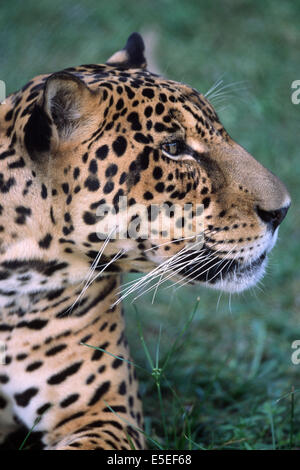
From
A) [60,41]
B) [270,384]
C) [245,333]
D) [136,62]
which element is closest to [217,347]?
[245,333]

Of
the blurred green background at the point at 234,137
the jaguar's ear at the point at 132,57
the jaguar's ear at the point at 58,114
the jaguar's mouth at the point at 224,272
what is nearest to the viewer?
the jaguar's ear at the point at 58,114

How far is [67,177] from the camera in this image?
302 cm

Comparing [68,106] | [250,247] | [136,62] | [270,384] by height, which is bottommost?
[270,384]

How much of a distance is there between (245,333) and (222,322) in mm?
273

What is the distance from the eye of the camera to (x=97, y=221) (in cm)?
306

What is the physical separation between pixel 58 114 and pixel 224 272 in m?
1.16

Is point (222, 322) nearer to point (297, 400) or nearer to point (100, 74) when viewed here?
point (297, 400)

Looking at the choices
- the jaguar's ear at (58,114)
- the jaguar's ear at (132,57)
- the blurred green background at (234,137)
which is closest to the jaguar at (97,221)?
the jaguar's ear at (58,114)

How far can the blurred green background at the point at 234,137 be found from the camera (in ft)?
13.6

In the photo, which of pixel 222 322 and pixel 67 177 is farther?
pixel 222 322

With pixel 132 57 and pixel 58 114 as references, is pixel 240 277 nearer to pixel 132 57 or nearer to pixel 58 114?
pixel 58 114

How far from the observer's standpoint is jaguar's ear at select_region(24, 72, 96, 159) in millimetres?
2893

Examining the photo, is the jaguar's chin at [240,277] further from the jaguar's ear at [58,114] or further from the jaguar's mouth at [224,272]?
the jaguar's ear at [58,114]

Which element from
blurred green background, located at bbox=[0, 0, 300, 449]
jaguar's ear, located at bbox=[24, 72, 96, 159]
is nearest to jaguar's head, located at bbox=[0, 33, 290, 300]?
jaguar's ear, located at bbox=[24, 72, 96, 159]
